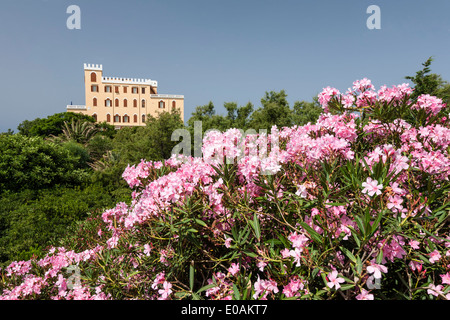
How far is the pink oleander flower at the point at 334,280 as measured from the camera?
1292 mm

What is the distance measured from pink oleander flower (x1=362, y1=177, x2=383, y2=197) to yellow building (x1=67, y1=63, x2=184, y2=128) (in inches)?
1607

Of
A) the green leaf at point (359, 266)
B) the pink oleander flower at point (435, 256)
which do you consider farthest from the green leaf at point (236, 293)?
the pink oleander flower at point (435, 256)

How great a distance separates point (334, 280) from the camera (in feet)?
4.30

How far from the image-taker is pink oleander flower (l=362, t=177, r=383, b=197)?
4.40ft

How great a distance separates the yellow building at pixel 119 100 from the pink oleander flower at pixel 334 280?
134 feet

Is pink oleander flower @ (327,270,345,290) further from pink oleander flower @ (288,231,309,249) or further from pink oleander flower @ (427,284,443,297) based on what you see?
pink oleander flower @ (427,284,443,297)

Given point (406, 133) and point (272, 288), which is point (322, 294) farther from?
point (406, 133)

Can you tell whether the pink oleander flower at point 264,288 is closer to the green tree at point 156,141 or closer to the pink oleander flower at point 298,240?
the pink oleander flower at point 298,240

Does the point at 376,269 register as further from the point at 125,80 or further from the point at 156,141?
the point at 125,80

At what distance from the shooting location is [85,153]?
15.2 meters

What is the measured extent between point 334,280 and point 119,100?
46.4m

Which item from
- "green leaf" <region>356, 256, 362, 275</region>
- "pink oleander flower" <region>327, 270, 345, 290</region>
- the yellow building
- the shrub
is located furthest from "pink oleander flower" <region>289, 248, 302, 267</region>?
the yellow building

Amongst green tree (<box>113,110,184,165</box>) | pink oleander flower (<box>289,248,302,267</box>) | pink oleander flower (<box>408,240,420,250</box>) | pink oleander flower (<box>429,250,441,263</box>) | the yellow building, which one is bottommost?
pink oleander flower (<box>429,250,441,263</box>)
